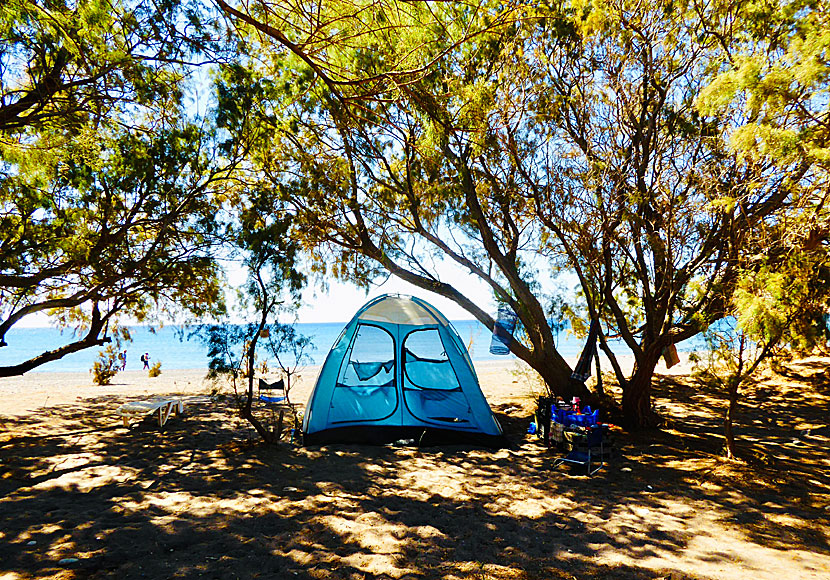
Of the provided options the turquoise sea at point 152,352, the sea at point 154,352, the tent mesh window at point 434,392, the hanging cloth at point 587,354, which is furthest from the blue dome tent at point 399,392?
the turquoise sea at point 152,352

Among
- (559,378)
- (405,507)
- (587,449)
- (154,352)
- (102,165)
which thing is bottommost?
(405,507)

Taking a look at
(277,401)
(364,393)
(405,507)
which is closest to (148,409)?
(277,401)

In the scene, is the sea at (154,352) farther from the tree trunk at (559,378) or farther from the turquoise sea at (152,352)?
the tree trunk at (559,378)

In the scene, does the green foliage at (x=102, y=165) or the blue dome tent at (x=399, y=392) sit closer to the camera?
the green foliage at (x=102, y=165)

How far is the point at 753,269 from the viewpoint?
5441 millimetres

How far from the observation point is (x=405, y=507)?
4746 millimetres

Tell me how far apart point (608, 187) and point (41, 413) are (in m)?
11.1

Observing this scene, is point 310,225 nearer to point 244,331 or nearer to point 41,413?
point 244,331

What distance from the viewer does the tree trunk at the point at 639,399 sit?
7.71 m

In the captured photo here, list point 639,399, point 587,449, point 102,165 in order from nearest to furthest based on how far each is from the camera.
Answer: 1. point 587,449
2. point 102,165
3. point 639,399

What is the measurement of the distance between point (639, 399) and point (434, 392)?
3.41m

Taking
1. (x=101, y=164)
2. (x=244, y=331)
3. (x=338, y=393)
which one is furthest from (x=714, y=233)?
(x=101, y=164)

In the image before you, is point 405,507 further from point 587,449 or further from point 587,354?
point 587,354

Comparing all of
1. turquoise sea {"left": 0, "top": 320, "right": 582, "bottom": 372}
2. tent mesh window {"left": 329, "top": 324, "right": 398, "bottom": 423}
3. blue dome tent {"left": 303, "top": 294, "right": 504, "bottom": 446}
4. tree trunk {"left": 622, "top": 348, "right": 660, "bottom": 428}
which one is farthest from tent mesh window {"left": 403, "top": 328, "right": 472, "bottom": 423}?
turquoise sea {"left": 0, "top": 320, "right": 582, "bottom": 372}
